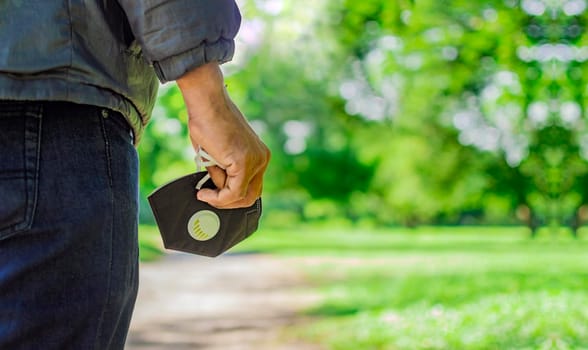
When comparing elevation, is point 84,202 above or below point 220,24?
below

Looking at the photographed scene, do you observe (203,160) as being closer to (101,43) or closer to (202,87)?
(202,87)

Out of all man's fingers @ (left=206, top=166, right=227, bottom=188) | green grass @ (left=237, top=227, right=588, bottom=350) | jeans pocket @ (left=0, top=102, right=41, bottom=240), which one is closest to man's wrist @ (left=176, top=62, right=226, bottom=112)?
man's fingers @ (left=206, top=166, right=227, bottom=188)

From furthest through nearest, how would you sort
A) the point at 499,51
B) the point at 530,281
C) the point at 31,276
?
the point at 530,281, the point at 499,51, the point at 31,276

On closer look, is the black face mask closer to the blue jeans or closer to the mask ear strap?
the mask ear strap

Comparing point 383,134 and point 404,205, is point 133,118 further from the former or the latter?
point 404,205

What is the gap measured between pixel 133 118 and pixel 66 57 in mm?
180

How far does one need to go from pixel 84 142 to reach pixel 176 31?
8.1 inches

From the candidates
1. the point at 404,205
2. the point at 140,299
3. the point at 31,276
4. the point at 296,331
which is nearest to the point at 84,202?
the point at 31,276

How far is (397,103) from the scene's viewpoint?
999 inches

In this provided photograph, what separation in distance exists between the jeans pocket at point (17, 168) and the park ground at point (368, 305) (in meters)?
5.58

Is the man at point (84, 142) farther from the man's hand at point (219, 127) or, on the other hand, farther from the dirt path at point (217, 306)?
the dirt path at point (217, 306)

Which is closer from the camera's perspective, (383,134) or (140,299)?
(140,299)

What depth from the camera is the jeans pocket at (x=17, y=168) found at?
1040mm

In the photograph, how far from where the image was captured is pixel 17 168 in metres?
1.05
